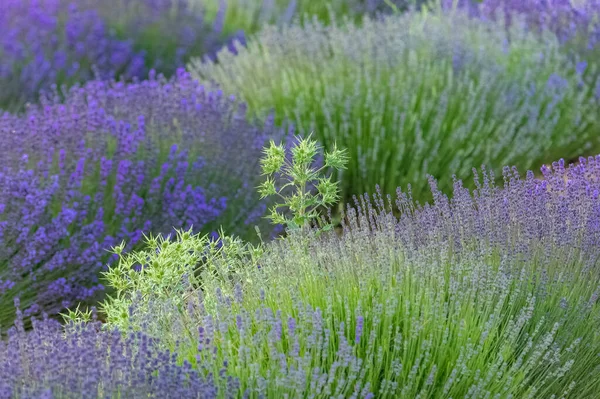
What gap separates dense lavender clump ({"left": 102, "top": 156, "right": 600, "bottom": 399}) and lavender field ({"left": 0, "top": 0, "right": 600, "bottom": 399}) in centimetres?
1

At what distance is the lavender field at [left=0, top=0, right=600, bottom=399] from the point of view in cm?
246

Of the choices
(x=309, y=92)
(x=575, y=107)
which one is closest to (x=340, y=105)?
(x=309, y=92)

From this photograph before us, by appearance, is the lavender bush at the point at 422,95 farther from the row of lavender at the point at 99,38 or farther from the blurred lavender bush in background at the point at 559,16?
the row of lavender at the point at 99,38

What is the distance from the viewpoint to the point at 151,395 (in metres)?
2.27

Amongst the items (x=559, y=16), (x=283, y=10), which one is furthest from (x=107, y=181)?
(x=283, y=10)

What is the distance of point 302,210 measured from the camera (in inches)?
133

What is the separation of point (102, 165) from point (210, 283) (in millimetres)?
1412

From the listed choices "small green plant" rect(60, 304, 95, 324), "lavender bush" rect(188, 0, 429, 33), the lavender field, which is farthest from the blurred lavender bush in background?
"small green plant" rect(60, 304, 95, 324)

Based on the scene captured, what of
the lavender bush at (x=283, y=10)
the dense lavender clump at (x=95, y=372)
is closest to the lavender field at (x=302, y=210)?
the dense lavender clump at (x=95, y=372)

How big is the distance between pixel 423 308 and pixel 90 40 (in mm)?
5006

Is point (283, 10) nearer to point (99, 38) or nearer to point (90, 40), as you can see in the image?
point (99, 38)

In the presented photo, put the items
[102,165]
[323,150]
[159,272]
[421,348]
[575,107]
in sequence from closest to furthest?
[421,348] < [159,272] < [102,165] < [323,150] < [575,107]

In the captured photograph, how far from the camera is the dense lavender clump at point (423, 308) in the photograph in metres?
2.42

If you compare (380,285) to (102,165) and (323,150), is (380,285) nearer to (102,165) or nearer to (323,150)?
(102,165)
